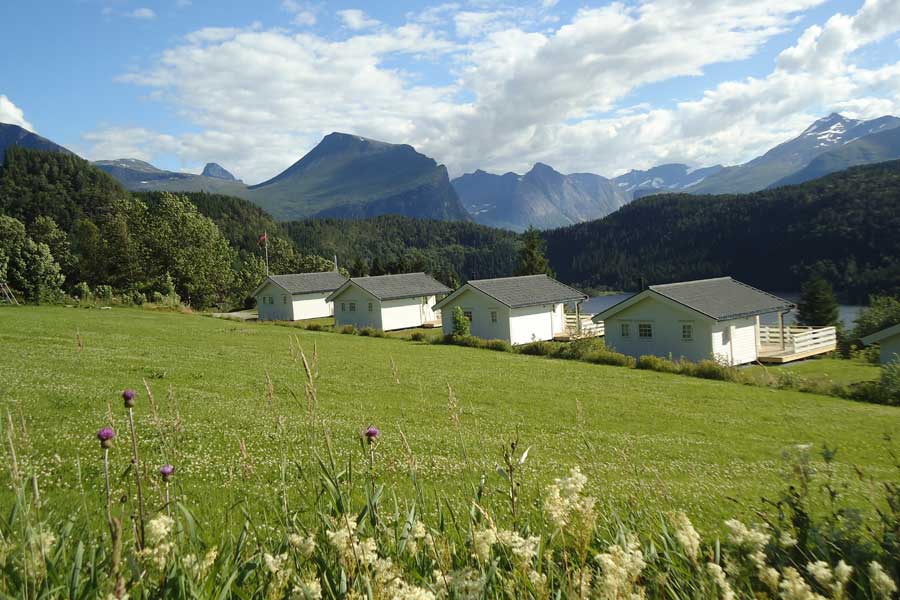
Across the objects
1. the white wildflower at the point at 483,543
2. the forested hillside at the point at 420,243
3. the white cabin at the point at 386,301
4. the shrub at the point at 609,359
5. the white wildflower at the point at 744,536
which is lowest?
the shrub at the point at 609,359

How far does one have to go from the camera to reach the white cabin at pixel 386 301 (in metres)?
48.2

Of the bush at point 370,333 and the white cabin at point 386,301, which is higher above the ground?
the white cabin at point 386,301

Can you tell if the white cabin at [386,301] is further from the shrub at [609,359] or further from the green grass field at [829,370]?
the green grass field at [829,370]

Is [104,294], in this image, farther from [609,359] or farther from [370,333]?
[609,359]

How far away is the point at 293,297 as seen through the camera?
183ft

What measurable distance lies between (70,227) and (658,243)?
124283 millimetres

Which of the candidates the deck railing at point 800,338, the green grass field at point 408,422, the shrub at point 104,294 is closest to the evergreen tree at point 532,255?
the deck railing at point 800,338

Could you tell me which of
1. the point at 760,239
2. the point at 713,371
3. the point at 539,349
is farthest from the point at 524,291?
the point at 760,239

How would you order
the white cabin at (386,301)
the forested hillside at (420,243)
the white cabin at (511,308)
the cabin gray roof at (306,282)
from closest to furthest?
the white cabin at (511,308), the white cabin at (386,301), the cabin gray roof at (306,282), the forested hillside at (420,243)

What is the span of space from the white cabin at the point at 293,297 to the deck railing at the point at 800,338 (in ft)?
121

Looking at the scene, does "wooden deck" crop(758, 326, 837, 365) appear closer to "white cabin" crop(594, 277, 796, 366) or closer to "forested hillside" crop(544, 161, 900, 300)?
"white cabin" crop(594, 277, 796, 366)

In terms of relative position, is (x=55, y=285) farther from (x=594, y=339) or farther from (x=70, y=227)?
(x=70, y=227)

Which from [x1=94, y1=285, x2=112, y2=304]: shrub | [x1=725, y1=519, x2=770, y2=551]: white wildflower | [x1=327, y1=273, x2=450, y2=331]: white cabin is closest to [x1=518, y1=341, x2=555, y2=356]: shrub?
[x1=327, y1=273, x2=450, y2=331]: white cabin

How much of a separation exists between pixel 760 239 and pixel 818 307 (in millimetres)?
81324
